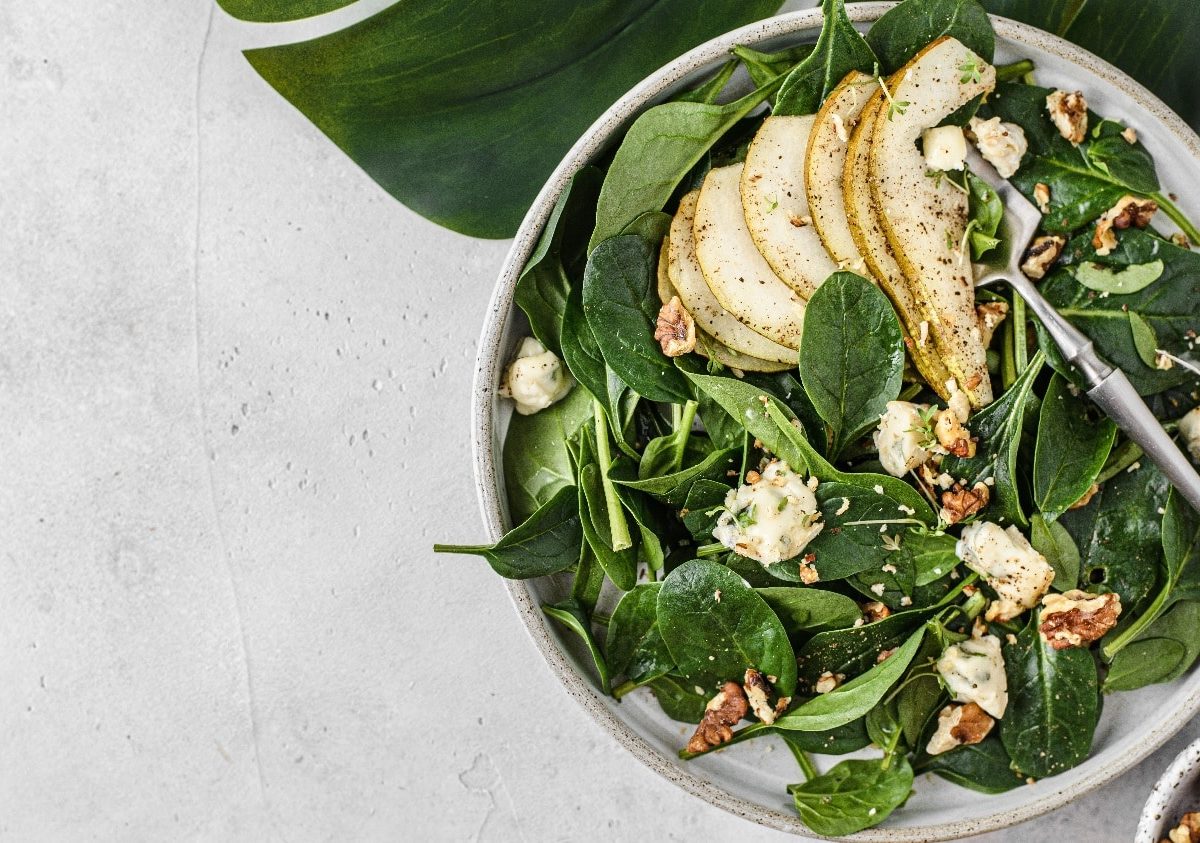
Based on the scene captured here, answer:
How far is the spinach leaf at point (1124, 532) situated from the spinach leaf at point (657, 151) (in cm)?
71

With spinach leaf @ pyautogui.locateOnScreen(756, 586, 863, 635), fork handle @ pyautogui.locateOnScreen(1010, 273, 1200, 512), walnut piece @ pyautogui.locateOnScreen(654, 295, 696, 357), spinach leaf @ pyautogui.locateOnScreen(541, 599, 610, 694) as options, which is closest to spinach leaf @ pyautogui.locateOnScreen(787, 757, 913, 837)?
spinach leaf @ pyautogui.locateOnScreen(756, 586, 863, 635)

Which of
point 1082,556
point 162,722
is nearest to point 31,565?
point 162,722

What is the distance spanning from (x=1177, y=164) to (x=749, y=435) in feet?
2.25

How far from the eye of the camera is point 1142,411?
4.12ft

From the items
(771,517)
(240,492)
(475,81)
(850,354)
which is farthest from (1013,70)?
(240,492)

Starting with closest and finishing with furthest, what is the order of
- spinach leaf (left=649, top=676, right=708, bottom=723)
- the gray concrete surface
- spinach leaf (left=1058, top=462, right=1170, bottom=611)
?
spinach leaf (left=1058, top=462, right=1170, bottom=611)
spinach leaf (left=649, top=676, right=708, bottom=723)
the gray concrete surface

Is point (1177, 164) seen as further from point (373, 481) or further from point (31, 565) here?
point (31, 565)

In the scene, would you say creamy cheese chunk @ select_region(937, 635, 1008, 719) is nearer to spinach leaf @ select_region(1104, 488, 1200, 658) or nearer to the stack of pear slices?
spinach leaf @ select_region(1104, 488, 1200, 658)

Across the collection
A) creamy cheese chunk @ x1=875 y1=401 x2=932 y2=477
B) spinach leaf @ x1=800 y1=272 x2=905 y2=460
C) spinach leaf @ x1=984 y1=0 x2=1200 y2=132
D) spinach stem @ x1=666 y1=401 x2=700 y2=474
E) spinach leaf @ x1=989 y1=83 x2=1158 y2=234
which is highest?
spinach leaf @ x1=984 y1=0 x2=1200 y2=132

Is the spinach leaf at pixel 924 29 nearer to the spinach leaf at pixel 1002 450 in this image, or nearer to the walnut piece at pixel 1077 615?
the spinach leaf at pixel 1002 450

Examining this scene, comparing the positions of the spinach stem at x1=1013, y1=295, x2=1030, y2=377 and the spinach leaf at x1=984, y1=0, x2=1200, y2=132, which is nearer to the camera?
the spinach stem at x1=1013, y1=295, x2=1030, y2=377

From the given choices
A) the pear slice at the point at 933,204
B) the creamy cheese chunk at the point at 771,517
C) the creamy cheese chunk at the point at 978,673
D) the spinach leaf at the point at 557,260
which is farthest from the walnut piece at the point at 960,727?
the spinach leaf at the point at 557,260

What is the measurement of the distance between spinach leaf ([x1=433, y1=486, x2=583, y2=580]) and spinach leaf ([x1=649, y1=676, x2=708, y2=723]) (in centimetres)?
23

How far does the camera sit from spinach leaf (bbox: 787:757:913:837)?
1372 millimetres
